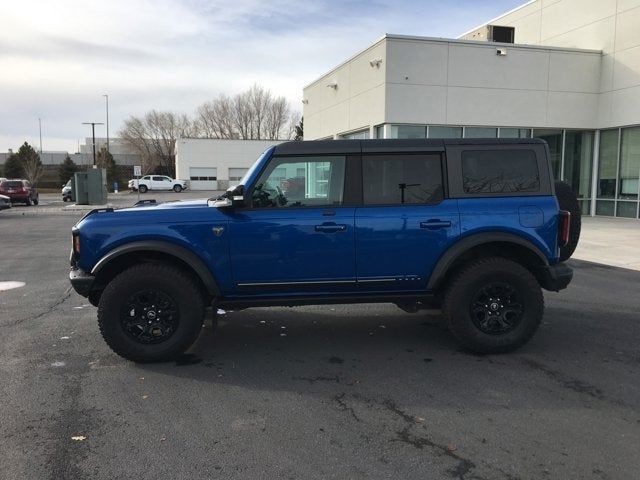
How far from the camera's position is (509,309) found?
5117 mm

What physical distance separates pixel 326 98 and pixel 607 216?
435 inches

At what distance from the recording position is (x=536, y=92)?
1748cm

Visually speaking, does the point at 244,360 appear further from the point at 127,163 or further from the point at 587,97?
the point at 127,163

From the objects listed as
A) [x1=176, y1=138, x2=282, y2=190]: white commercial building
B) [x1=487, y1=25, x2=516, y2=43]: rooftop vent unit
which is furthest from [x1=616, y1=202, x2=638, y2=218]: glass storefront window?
[x1=176, y1=138, x2=282, y2=190]: white commercial building

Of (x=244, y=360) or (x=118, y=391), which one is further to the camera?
(x=244, y=360)

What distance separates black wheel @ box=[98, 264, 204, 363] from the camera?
4777 mm

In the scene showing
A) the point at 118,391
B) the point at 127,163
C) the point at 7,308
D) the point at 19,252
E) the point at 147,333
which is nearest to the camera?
the point at 118,391

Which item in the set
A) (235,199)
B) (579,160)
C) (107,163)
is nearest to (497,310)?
(235,199)

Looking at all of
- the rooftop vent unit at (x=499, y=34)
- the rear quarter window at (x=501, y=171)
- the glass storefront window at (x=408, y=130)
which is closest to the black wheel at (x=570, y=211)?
the rear quarter window at (x=501, y=171)

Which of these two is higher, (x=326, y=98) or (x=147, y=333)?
(x=326, y=98)

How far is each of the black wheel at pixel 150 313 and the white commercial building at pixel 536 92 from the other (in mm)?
12419

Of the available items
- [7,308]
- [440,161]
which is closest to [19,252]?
[7,308]

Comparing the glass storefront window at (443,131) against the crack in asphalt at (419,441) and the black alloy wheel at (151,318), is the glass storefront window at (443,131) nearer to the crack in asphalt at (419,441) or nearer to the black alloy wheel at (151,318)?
the black alloy wheel at (151,318)

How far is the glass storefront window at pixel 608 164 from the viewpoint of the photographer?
18.1 meters
